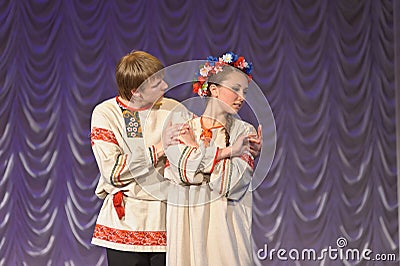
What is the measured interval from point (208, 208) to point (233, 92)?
1.17 ft

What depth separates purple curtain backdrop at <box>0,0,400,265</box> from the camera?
4.52 meters

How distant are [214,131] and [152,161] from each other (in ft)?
0.69

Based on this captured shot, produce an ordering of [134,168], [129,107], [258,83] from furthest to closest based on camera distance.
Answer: [258,83] < [129,107] < [134,168]

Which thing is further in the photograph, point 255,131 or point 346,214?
point 346,214

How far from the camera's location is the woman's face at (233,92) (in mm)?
2002

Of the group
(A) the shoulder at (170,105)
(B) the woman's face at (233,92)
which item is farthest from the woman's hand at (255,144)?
(A) the shoulder at (170,105)

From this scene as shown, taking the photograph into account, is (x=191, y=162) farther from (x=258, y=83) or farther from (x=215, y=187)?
(x=258, y=83)

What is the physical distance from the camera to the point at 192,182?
1.94 meters

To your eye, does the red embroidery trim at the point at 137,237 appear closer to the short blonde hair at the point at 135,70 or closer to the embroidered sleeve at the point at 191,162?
the embroidered sleeve at the point at 191,162

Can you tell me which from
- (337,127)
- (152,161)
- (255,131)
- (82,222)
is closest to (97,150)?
(152,161)

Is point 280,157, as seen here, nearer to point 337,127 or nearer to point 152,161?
point 337,127

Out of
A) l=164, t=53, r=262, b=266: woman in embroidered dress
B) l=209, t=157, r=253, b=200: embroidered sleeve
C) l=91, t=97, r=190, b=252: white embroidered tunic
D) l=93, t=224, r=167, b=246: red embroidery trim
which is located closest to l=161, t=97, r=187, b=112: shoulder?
l=91, t=97, r=190, b=252: white embroidered tunic

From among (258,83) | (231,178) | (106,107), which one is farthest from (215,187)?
(258,83)

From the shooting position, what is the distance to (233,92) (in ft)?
6.57
